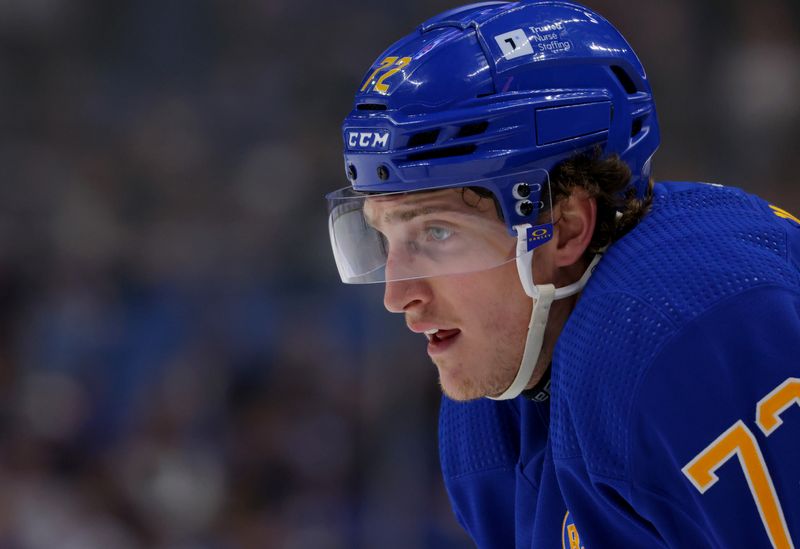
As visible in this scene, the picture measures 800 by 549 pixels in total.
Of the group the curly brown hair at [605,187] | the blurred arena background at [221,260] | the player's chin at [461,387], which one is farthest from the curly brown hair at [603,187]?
the blurred arena background at [221,260]

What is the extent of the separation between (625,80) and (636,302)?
591mm

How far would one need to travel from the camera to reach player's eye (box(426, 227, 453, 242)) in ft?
6.09

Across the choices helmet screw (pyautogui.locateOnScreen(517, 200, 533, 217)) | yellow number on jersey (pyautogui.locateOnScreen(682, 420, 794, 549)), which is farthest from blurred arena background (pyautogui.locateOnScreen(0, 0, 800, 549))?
yellow number on jersey (pyautogui.locateOnScreen(682, 420, 794, 549))

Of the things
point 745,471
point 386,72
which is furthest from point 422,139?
point 745,471

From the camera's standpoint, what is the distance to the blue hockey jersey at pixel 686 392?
54.3 inches

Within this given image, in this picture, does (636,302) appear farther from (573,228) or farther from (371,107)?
(371,107)

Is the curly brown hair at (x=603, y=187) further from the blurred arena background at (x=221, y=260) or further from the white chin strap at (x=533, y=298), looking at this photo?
the blurred arena background at (x=221, y=260)

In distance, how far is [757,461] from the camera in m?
1.39

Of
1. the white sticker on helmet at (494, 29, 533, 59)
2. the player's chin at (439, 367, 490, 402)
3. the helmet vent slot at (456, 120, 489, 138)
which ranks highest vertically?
the white sticker on helmet at (494, 29, 533, 59)

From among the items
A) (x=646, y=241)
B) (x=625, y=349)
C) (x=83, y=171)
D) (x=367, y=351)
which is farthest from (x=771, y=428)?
(x=83, y=171)

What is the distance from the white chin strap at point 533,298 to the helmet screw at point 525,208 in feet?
0.08

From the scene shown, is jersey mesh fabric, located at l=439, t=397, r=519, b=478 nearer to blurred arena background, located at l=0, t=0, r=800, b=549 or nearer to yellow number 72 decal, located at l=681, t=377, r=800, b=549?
yellow number 72 decal, located at l=681, t=377, r=800, b=549

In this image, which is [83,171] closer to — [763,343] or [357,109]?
[357,109]

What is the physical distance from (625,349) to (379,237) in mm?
707
